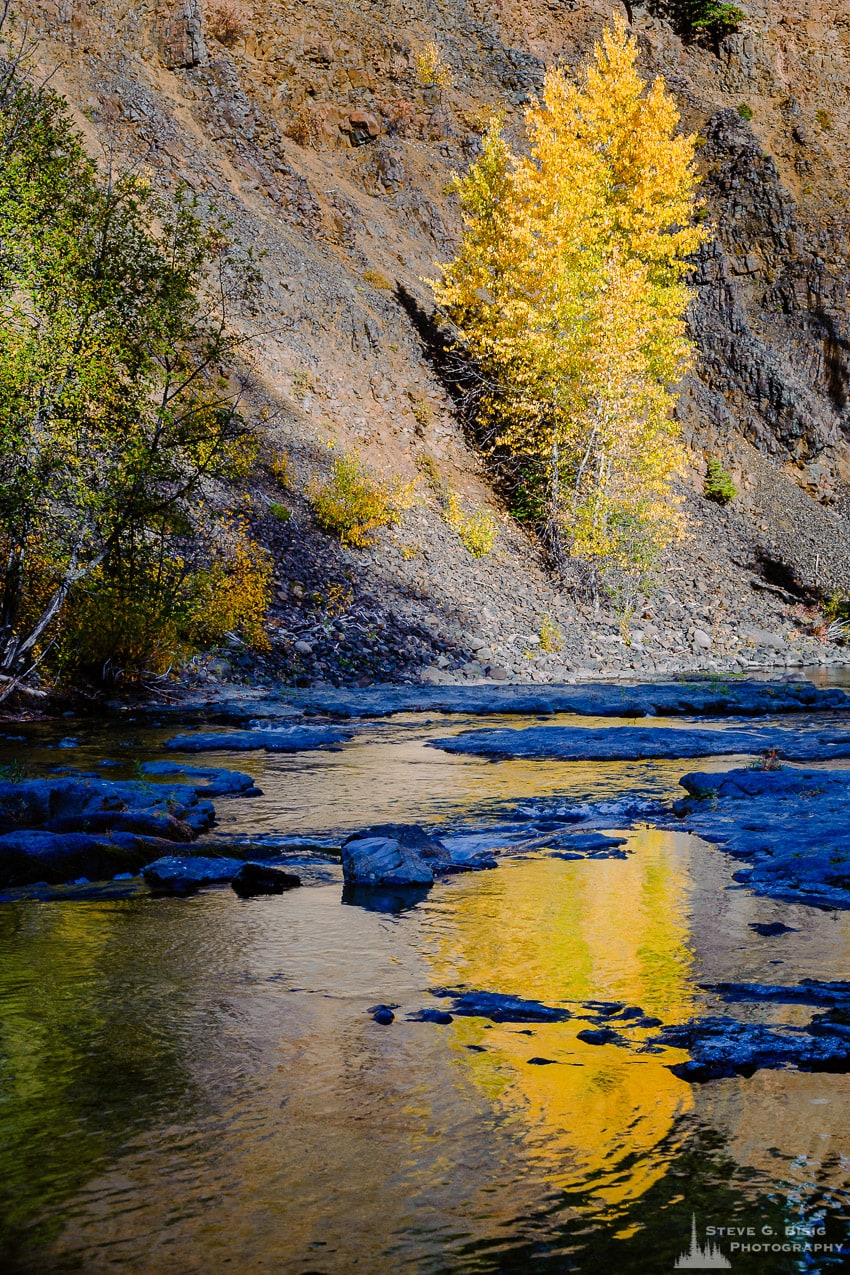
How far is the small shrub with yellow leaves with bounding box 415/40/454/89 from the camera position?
31906 millimetres

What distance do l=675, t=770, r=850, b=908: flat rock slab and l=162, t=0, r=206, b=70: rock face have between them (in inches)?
1020

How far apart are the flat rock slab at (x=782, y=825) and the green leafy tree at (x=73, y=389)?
23.5ft

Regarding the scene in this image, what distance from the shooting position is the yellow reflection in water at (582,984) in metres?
2.84

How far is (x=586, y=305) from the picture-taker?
21.8 m

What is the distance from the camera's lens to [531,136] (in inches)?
968

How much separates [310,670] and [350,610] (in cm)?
200

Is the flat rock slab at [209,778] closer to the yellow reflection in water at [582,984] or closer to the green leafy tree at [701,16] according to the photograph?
the yellow reflection in water at [582,984]

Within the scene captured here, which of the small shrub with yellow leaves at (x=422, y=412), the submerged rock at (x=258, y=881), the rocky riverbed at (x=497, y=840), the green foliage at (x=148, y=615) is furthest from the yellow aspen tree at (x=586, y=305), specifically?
the submerged rock at (x=258, y=881)

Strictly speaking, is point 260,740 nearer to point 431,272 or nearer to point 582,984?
point 582,984

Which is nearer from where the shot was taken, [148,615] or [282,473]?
[148,615]

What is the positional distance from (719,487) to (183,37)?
18952 millimetres

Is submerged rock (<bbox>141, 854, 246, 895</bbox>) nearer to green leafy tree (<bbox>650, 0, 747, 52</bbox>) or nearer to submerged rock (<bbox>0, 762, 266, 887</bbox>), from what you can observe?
submerged rock (<bbox>0, 762, 266, 887</bbox>)

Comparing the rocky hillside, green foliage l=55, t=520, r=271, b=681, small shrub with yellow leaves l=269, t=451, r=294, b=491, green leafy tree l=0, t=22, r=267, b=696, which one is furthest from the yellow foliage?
small shrub with yellow leaves l=269, t=451, r=294, b=491

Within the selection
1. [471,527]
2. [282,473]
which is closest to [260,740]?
[282,473]
